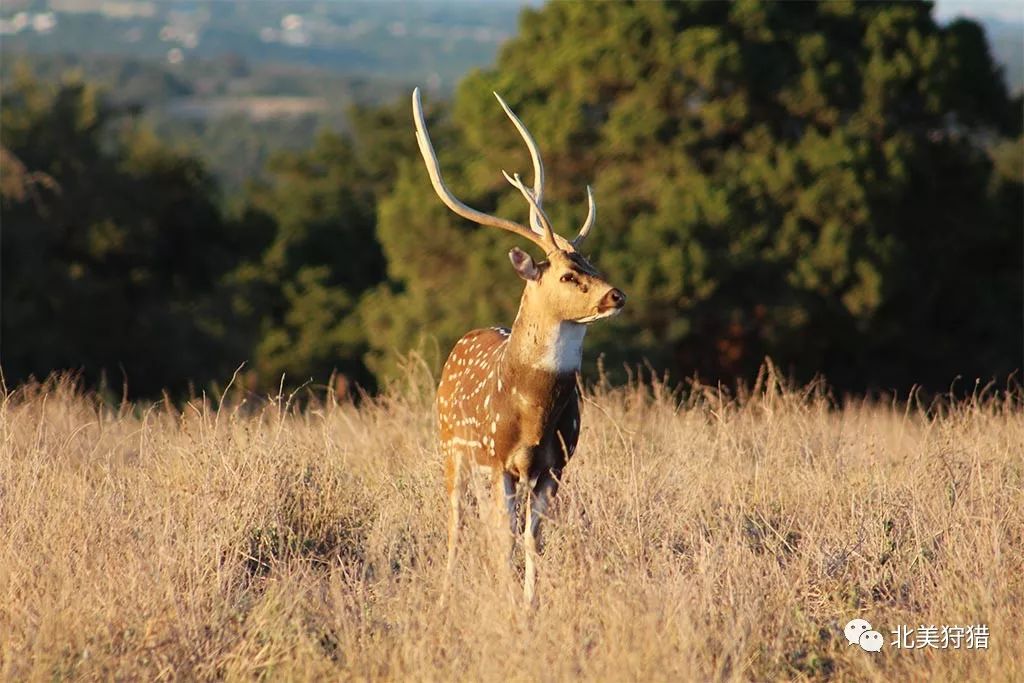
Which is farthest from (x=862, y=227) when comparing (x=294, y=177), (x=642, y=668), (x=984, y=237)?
(x=294, y=177)

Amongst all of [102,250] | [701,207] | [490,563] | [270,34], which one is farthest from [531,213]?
[270,34]

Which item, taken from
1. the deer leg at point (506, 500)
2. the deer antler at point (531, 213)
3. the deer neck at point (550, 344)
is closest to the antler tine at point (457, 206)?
the deer antler at point (531, 213)

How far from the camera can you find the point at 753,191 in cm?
2033

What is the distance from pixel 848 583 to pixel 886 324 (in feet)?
52.9

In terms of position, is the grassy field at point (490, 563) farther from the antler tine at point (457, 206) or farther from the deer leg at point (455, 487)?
the antler tine at point (457, 206)

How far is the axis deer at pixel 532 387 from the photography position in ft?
17.8

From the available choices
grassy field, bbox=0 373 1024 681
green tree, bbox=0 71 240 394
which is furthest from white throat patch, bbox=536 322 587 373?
green tree, bbox=0 71 240 394

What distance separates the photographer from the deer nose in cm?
525

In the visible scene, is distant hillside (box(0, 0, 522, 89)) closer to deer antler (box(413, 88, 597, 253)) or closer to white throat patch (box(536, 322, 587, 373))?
A: deer antler (box(413, 88, 597, 253))

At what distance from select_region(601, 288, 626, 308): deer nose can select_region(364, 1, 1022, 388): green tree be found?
12707mm

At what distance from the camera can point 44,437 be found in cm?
730

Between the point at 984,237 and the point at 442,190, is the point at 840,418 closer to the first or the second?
the point at 442,190

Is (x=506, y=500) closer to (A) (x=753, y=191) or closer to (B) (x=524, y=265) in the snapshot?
(B) (x=524, y=265)

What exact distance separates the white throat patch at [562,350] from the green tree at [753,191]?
1242 centimetres
